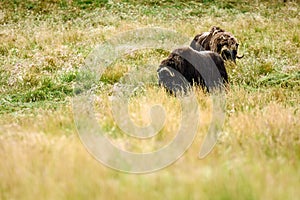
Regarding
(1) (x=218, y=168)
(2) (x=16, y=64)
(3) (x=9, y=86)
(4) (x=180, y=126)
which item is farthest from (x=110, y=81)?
(1) (x=218, y=168)

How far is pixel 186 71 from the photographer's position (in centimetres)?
864

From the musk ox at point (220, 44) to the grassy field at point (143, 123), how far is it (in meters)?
0.38

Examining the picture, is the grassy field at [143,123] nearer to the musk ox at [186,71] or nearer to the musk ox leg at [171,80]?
the musk ox leg at [171,80]

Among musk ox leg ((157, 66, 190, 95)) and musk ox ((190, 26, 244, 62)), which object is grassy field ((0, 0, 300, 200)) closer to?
musk ox leg ((157, 66, 190, 95))

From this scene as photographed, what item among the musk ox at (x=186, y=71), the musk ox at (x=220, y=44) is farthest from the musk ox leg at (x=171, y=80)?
the musk ox at (x=220, y=44)

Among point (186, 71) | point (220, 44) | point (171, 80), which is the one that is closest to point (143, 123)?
point (171, 80)

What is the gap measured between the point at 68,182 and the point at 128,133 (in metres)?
1.40

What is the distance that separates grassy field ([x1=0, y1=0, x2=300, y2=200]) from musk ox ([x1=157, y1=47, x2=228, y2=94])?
0.30 m

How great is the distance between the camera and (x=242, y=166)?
407 centimetres

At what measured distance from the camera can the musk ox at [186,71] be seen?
A: 8.44 m

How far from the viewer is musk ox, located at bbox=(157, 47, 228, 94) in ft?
27.7

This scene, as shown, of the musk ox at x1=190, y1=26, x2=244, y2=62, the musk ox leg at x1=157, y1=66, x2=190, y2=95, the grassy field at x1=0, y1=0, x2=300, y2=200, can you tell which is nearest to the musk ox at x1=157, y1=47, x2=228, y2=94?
the musk ox leg at x1=157, y1=66, x2=190, y2=95

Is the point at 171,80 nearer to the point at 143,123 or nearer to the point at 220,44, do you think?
the point at 143,123

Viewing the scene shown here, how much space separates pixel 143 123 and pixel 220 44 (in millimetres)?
7191
